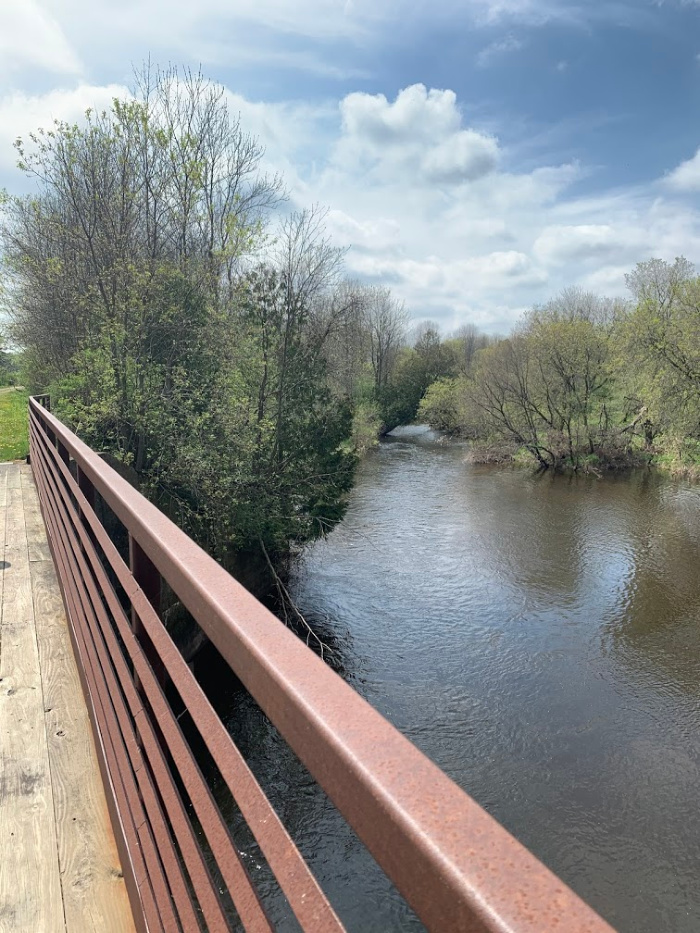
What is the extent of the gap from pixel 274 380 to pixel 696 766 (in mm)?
9222

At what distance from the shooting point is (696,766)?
26.1 feet

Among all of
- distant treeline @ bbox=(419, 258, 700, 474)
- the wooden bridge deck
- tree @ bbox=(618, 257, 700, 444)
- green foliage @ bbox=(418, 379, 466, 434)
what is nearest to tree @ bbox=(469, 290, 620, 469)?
distant treeline @ bbox=(419, 258, 700, 474)

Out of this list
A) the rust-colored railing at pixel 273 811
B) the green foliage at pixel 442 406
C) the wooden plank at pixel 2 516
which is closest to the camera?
the rust-colored railing at pixel 273 811

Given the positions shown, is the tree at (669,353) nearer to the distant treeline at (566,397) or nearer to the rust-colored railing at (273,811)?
the distant treeline at (566,397)

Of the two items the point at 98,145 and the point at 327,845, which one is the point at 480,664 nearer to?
the point at 327,845

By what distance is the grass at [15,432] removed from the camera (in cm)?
1146

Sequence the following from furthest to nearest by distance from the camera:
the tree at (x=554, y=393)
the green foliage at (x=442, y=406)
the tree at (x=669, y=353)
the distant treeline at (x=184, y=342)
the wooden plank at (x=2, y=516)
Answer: the green foliage at (x=442, y=406), the tree at (x=554, y=393), the tree at (x=669, y=353), the distant treeline at (x=184, y=342), the wooden plank at (x=2, y=516)

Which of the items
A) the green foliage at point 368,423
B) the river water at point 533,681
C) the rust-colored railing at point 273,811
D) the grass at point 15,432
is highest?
the rust-colored railing at point 273,811

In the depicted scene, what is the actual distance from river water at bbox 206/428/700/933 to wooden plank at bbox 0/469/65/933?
455cm

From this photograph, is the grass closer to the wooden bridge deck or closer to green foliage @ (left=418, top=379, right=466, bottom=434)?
the wooden bridge deck

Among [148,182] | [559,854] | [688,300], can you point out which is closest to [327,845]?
[559,854]

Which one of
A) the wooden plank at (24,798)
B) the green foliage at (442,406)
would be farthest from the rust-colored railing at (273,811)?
the green foliage at (442,406)

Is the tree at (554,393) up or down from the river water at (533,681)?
up

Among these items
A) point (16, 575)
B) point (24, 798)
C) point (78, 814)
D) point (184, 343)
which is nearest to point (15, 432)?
point (184, 343)
